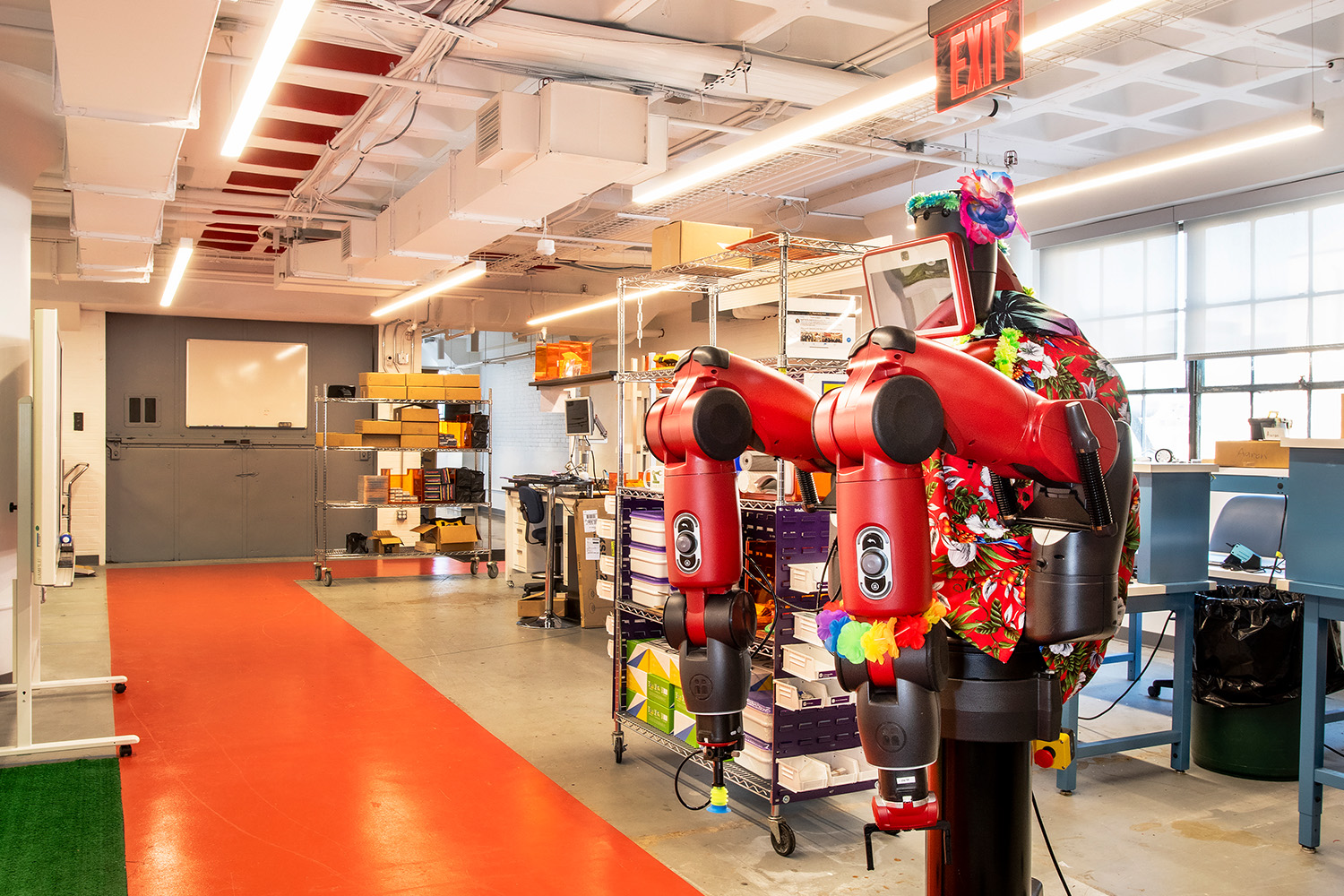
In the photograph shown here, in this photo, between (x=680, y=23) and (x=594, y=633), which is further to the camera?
(x=594, y=633)

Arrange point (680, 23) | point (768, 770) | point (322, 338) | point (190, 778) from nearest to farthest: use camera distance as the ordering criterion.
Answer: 1. point (768, 770)
2. point (190, 778)
3. point (680, 23)
4. point (322, 338)

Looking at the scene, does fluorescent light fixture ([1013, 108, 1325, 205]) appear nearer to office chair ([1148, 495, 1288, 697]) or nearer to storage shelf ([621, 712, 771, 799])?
A: office chair ([1148, 495, 1288, 697])

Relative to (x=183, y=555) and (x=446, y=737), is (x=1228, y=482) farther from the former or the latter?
(x=183, y=555)

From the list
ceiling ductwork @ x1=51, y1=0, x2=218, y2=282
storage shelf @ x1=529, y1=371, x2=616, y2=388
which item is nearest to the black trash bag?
ceiling ductwork @ x1=51, y1=0, x2=218, y2=282

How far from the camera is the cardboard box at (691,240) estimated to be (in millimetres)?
4785

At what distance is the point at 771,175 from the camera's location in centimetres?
758

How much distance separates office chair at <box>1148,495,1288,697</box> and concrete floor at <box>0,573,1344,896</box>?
884 millimetres

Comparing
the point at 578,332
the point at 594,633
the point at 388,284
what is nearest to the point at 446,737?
the point at 594,633

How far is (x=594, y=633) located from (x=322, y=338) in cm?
697

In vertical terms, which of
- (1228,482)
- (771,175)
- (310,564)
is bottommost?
(310,564)

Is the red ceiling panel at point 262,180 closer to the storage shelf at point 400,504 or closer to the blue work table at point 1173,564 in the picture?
the storage shelf at point 400,504

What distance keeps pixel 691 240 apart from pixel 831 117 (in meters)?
0.88

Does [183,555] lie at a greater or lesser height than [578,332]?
lesser

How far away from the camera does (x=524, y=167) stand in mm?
5496
